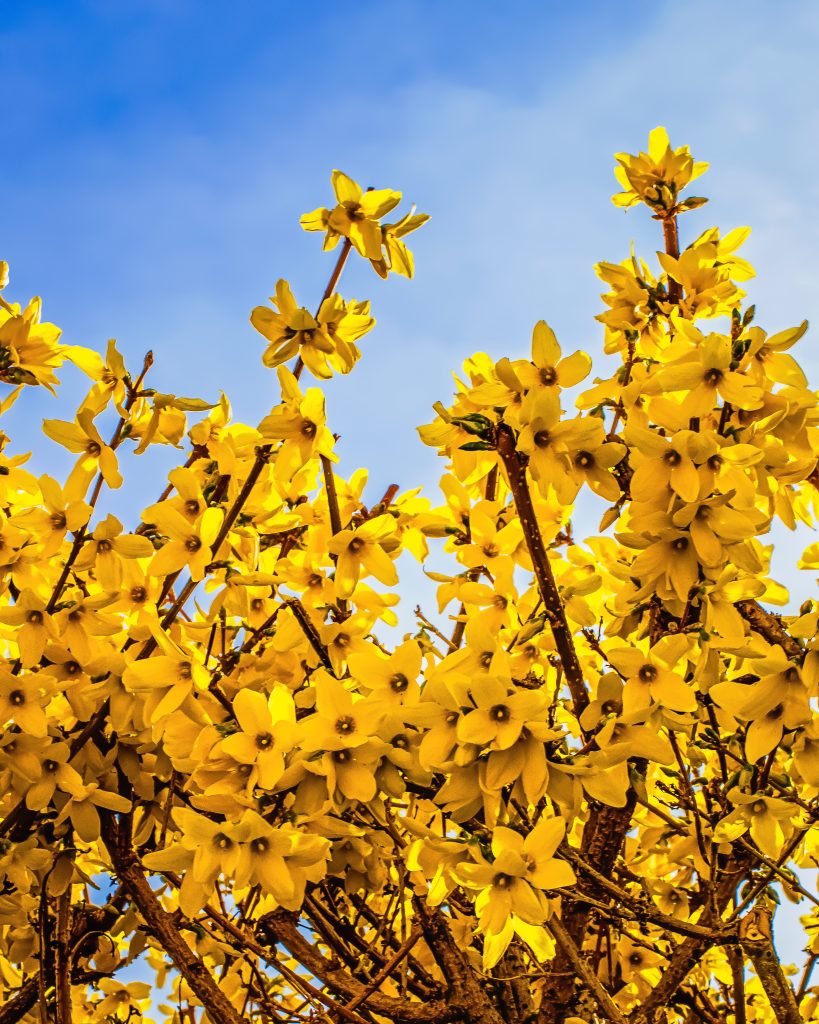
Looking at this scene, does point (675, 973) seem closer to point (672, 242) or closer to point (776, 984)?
point (776, 984)

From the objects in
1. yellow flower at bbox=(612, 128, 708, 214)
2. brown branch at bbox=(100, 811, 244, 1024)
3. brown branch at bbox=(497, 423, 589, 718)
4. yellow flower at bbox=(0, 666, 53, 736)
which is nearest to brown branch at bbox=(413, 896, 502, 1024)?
brown branch at bbox=(100, 811, 244, 1024)

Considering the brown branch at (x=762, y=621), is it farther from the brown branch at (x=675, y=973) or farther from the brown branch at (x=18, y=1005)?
the brown branch at (x=18, y=1005)

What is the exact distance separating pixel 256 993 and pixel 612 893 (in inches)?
55.5

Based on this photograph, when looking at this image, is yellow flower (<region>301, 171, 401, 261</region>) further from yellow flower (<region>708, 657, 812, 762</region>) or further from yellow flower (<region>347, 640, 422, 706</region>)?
yellow flower (<region>708, 657, 812, 762</region>)

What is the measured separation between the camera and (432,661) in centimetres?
205

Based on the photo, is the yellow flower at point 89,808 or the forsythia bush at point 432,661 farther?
the yellow flower at point 89,808

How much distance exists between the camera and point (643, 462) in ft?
5.98

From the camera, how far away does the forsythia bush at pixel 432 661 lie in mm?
1660

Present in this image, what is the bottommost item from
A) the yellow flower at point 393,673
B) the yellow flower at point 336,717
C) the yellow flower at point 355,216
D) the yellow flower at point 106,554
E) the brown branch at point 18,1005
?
the yellow flower at point 336,717

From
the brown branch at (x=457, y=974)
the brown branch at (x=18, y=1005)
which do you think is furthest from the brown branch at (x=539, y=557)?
the brown branch at (x=18, y=1005)

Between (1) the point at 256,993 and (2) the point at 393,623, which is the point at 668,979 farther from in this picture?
(1) the point at 256,993

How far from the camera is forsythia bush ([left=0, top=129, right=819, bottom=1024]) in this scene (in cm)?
166

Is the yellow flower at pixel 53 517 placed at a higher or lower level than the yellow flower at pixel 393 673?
higher

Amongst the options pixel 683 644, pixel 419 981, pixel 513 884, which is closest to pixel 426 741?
pixel 513 884
